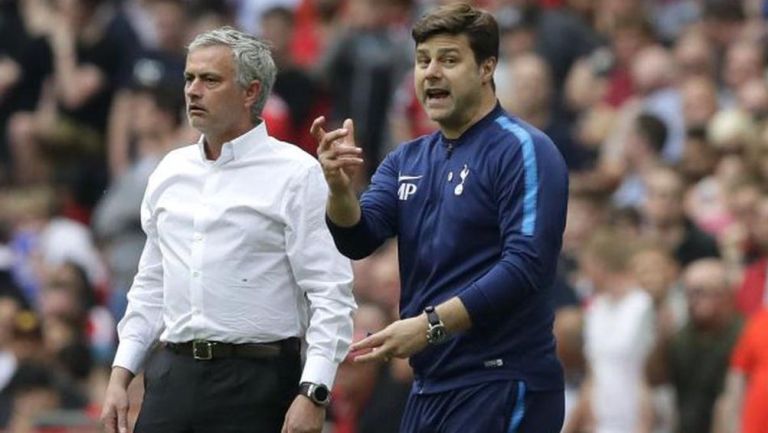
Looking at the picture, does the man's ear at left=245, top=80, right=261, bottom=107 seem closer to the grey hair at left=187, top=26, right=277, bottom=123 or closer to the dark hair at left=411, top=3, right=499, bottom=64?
the grey hair at left=187, top=26, right=277, bottom=123

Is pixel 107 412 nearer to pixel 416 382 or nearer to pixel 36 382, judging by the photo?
pixel 416 382

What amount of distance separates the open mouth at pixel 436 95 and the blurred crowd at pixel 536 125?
2.95 m

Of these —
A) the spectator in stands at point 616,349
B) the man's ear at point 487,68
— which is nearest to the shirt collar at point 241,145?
the man's ear at point 487,68

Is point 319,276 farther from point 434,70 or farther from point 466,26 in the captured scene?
point 466,26

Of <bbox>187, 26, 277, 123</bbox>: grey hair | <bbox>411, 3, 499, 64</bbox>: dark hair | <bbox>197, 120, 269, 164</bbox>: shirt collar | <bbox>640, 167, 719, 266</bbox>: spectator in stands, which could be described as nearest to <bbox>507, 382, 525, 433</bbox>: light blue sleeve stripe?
<bbox>411, 3, 499, 64</bbox>: dark hair

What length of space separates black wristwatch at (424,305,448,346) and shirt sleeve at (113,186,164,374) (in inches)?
52.8

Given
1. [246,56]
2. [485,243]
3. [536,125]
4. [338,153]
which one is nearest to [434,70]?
[338,153]

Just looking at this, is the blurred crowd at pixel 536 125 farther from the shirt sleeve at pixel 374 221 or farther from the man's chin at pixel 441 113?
the man's chin at pixel 441 113

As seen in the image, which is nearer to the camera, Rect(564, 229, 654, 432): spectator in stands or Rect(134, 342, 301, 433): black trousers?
Rect(134, 342, 301, 433): black trousers

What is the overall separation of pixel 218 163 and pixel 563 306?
5.15m

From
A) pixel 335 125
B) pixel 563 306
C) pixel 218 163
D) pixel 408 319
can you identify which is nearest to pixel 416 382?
pixel 408 319

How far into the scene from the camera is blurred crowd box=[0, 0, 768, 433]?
41.9ft

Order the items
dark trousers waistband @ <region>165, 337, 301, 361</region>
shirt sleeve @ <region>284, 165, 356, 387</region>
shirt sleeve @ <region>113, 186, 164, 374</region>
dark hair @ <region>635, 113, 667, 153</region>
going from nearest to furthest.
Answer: shirt sleeve @ <region>284, 165, 356, 387</region>
dark trousers waistband @ <region>165, 337, 301, 361</region>
shirt sleeve @ <region>113, 186, 164, 374</region>
dark hair @ <region>635, 113, 667, 153</region>

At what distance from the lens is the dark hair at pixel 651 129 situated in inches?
591
